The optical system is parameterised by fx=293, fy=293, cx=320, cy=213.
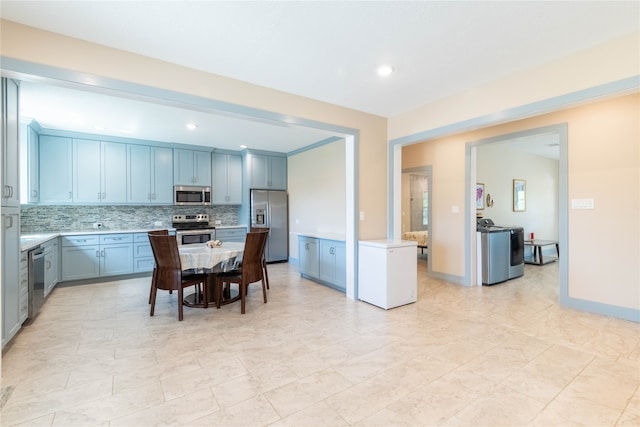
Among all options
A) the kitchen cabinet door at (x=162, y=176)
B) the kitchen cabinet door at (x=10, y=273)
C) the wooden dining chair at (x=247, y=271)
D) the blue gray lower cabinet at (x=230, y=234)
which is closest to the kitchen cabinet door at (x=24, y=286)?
the kitchen cabinet door at (x=10, y=273)

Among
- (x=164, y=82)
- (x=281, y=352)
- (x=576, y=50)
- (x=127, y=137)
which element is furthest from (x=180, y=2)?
(x=127, y=137)

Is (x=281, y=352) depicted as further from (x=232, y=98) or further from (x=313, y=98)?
(x=313, y=98)

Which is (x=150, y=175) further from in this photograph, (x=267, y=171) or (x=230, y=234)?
(x=267, y=171)

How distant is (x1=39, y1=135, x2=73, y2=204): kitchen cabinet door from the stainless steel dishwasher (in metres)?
1.81

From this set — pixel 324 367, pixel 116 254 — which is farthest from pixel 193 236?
pixel 324 367

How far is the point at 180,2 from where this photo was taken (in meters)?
1.92

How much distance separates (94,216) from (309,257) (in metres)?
4.05

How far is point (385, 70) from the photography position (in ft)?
9.33

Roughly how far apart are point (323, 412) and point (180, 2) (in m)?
2.76

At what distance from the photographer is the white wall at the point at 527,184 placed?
21.6 ft

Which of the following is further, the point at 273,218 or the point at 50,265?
the point at 273,218

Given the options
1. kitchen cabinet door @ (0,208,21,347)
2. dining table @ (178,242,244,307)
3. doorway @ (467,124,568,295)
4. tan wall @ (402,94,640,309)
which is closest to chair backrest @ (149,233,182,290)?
dining table @ (178,242,244,307)

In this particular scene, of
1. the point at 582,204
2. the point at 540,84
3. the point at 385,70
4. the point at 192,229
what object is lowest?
the point at 192,229

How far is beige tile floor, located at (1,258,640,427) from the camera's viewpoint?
5.79 ft
